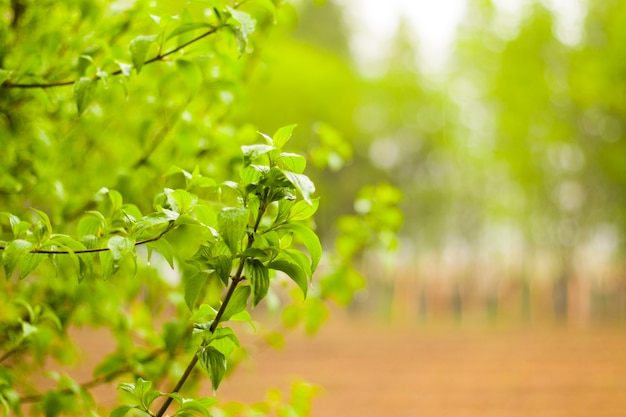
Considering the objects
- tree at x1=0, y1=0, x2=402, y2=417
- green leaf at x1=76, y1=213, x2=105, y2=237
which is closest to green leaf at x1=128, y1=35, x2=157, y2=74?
tree at x1=0, y1=0, x2=402, y2=417

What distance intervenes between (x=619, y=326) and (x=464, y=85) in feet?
42.5

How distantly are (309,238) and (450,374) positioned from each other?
8927 mm

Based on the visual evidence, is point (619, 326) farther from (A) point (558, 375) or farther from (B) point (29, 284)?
(B) point (29, 284)

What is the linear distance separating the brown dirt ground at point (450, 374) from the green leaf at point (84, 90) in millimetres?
1343

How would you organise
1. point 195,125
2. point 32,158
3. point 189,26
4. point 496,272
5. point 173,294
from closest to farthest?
point 189,26
point 32,158
point 195,125
point 173,294
point 496,272

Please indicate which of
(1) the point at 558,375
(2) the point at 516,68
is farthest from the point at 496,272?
(1) the point at 558,375

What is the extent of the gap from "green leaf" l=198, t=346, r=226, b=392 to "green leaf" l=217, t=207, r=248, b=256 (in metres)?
0.22

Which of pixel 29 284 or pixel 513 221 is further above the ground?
A: pixel 513 221

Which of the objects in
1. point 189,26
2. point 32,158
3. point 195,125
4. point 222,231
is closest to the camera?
point 222,231

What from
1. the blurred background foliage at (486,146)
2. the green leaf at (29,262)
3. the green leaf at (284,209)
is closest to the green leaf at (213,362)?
the green leaf at (284,209)

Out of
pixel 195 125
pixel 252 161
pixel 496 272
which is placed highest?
pixel 496 272

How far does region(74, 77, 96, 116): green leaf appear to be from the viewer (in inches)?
59.3

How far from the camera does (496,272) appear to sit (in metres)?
26.2

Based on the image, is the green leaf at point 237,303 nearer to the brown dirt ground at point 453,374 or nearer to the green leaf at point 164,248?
the green leaf at point 164,248
